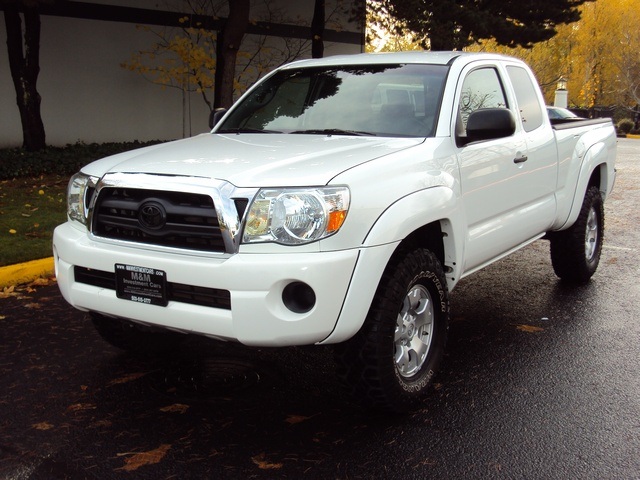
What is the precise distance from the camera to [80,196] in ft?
13.2

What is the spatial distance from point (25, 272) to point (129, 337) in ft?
7.78

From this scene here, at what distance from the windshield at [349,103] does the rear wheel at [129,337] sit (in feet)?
4.99

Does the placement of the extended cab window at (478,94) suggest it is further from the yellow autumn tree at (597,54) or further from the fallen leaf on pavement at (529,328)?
the yellow autumn tree at (597,54)

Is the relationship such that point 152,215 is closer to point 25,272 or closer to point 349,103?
point 349,103

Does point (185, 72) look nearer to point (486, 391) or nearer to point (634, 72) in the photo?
point (486, 391)

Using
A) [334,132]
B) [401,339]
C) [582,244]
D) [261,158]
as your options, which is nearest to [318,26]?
[582,244]

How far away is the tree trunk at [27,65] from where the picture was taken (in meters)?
12.8

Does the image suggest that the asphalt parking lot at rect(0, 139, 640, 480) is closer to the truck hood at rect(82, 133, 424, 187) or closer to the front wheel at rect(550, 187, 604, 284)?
the front wheel at rect(550, 187, 604, 284)

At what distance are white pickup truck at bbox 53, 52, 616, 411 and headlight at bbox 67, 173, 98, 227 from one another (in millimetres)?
17

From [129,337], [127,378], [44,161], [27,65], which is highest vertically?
[27,65]

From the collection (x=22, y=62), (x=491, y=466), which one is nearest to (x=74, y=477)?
(x=491, y=466)

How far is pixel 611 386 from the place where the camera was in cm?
427

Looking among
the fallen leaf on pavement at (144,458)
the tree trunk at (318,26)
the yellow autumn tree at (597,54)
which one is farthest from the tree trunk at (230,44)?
the yellow autumn tree at (597,54)

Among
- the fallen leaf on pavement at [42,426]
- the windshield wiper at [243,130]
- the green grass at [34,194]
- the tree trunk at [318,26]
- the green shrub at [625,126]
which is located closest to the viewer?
the fallen leaf on pavement at [42,426]
